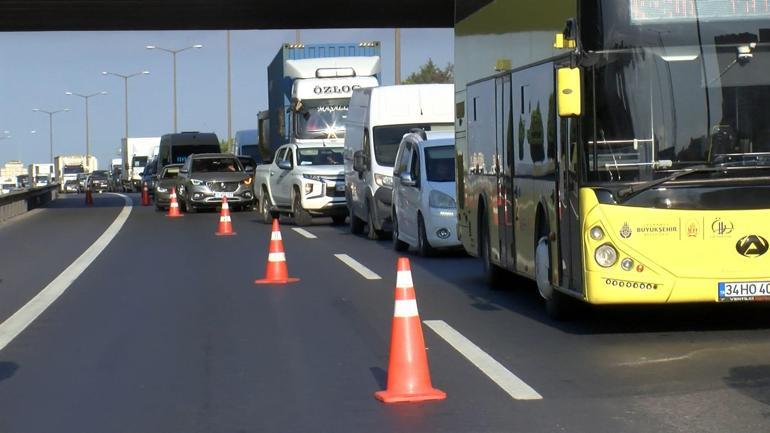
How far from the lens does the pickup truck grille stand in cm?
3962

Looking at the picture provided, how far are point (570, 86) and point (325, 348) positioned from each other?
2.76 m

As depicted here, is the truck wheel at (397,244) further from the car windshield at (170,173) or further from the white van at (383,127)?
the car windshield at (170,173)

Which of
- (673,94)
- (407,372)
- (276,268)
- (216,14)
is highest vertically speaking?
(216,14)

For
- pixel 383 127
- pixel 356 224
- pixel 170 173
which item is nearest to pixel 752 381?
pixel 383 127

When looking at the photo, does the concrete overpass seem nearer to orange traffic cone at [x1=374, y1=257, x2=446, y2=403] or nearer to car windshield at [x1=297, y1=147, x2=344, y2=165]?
car windshield at [x1=297, y1=147, x2=344, y2=165]

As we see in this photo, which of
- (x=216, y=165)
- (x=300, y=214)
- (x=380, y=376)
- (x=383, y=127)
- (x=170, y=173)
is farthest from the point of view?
(x=170, y=173)

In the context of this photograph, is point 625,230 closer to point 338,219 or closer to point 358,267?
point 358,267

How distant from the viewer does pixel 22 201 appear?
44.9 m

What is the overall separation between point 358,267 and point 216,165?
22410 mm

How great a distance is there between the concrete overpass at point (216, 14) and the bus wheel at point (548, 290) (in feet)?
76.4

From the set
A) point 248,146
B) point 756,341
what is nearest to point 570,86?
point 756,341

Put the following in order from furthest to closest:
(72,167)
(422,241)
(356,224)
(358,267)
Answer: (72,167)
(356,224)
(422,241)
(358,267)

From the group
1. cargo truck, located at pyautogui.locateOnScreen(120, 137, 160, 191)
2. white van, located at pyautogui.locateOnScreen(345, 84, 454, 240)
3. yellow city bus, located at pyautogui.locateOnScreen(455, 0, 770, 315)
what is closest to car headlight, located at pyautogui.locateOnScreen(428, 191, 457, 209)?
white van, located at pyautogui.locateOnScreen(345, 84, 454, 240)

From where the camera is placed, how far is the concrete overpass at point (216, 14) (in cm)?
3497
